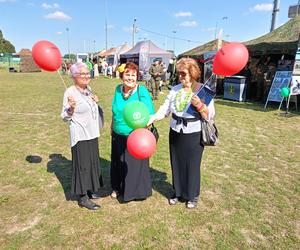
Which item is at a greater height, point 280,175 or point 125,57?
point 125,57

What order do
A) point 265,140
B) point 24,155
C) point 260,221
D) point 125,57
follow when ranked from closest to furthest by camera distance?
point 260,221, point 24,155, point 265,140, point 125,57

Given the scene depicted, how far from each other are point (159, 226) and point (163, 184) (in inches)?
42.6

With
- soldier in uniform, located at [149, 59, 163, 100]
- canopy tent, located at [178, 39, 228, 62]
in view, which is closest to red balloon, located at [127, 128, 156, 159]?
soldier in uniform, located at [149, 59, 163, 100]

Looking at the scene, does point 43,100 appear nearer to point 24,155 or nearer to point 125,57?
point 24,155

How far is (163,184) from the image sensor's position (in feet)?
13.8

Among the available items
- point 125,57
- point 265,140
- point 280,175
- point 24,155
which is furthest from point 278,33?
point 125,57

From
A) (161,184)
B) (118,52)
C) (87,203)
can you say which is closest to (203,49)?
(118,52)

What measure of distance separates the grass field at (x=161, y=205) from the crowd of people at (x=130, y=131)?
288 mm

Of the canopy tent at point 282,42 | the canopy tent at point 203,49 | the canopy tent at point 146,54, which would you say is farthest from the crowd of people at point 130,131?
the canopy tent at point 146,54

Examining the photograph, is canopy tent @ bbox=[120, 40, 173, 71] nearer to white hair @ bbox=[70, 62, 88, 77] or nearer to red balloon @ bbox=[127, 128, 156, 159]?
white hair @ bbox=[70, 62, 88, 77]

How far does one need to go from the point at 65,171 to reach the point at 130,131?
189cm

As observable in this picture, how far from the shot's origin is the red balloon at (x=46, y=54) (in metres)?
3.02

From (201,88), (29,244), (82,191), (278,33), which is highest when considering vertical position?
(278,33)

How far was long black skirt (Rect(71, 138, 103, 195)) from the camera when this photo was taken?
3.28 meters
